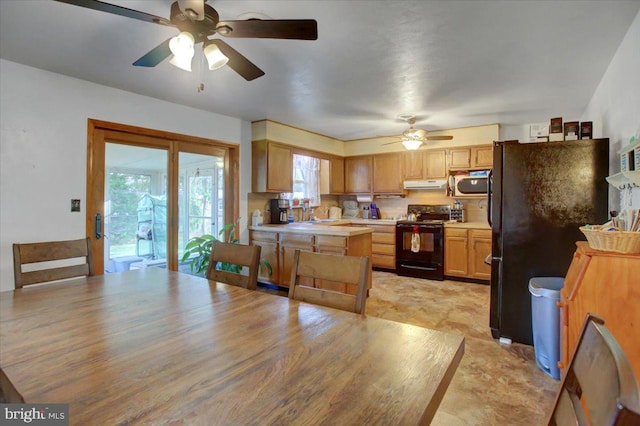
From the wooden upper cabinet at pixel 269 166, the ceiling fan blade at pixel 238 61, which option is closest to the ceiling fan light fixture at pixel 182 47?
the ceiling fan blade at pixel 238 61

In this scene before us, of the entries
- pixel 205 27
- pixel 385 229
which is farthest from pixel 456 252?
pixel 205 27

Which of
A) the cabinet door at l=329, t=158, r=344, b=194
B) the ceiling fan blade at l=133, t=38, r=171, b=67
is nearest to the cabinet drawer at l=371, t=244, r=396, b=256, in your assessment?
the cabinet door at l=329, t=158, r=344, b=194

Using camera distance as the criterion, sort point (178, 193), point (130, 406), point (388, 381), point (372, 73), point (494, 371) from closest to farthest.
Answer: point (130, 406)
point (388, 381)
point (494, 371)
point (372, 73)
point (178, 193)

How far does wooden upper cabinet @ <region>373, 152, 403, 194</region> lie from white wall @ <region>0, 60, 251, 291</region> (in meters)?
3.89

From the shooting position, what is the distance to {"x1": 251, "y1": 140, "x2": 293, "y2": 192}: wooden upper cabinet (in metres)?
4.50

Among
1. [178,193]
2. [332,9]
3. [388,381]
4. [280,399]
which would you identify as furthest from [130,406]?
[178,193]

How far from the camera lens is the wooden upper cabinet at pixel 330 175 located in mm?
5957

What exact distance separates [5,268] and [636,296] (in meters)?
4.16

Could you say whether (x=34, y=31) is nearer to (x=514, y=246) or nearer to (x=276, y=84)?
(x=276, y=84)

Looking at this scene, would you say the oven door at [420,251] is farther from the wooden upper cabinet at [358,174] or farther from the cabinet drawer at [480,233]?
the wooden upper cabinet at [358,174]

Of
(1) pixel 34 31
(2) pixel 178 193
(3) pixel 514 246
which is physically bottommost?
(3) pixel 514 246

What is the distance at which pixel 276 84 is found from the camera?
3092 mm

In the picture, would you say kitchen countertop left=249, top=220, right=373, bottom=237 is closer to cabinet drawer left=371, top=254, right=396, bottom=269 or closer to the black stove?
the black stove

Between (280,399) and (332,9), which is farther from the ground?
(332,9)
